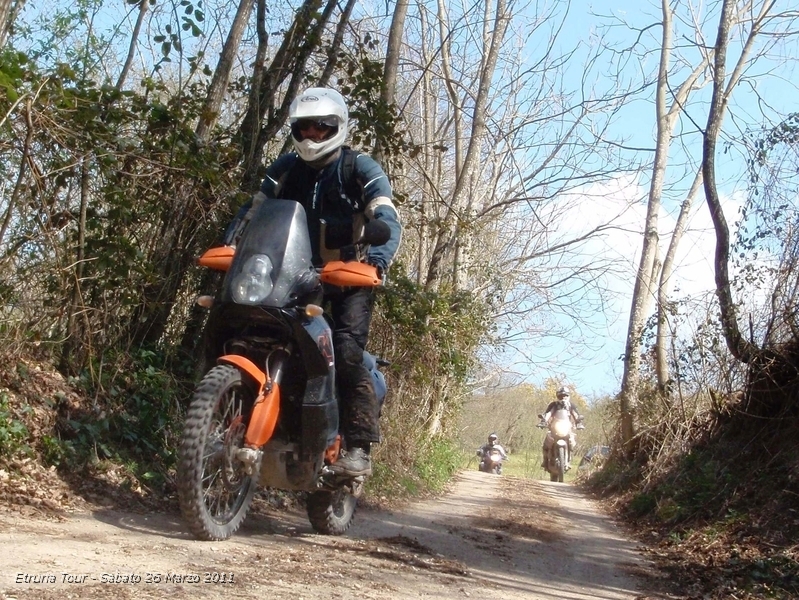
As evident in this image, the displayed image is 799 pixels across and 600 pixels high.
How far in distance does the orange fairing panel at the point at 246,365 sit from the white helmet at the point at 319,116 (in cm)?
134

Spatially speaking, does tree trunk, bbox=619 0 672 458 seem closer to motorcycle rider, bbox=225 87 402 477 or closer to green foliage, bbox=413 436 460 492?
green foliage, bbox=413 436 460 492

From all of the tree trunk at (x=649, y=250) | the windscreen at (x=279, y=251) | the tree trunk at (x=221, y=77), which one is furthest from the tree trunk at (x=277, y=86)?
the tree trunk at (x=649, y=250)

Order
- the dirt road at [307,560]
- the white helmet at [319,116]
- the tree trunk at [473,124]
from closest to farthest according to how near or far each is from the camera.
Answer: the dirt road at [307,560] < the white helmet at [319,116] < the tree trunk at [473,124]

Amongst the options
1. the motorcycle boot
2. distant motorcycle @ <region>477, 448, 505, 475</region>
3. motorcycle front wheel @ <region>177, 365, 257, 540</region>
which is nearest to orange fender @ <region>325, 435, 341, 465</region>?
the motorcycle boot

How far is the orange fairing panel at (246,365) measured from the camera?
4.79 m

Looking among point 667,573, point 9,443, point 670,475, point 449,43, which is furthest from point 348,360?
point 449,43

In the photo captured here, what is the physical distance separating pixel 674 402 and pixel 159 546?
9.41 m

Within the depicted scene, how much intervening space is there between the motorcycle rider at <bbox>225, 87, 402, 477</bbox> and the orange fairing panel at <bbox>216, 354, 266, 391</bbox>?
2.03 feet

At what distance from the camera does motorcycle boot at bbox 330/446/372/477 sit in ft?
17.6

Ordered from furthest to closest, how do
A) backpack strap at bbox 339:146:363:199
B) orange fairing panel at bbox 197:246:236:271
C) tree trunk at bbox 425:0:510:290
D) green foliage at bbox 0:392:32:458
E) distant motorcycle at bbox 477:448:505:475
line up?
1. distant motorcycle at bbox 477:448:505:475
2. tree trunk at bbox 425:0:510:290
3. backpack strap at bbox 339:146:363:199
4. green foliage at bbox 0:392:32:458
5. orange fairing panel at bbox 197:246:236:271

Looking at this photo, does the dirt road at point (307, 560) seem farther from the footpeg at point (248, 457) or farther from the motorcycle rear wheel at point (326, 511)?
the footpeg at point (248, 457)

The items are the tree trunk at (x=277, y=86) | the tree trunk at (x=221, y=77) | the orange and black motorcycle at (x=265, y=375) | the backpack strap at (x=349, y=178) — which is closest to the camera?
the orange and black motorcycle at (x=265, y=375)

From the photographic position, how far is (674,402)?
12.5 meters

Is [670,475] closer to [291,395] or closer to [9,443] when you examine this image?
[291,395]
